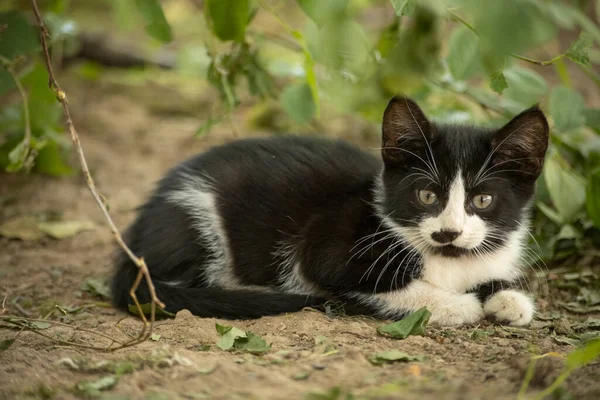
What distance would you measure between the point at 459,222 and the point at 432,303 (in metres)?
0.41

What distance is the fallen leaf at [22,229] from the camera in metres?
4.13

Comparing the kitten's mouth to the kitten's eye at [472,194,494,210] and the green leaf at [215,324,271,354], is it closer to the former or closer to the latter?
the kitten's eye at [472,194,494,210]

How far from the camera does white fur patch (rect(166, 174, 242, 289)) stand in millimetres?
3281

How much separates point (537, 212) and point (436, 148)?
1413mm

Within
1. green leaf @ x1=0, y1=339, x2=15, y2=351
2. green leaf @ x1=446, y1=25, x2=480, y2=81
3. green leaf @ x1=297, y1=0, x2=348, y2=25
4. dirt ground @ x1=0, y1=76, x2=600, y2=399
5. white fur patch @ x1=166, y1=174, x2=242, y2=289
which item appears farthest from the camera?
white fur patch @ x1=166, y1=174, x2=242, y2=289

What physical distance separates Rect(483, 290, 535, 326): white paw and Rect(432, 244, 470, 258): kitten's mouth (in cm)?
25

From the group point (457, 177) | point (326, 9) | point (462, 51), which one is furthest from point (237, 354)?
point (462, 51)

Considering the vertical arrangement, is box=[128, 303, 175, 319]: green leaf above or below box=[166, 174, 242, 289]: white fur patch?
below

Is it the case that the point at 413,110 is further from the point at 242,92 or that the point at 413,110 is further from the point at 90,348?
the point at 242,92

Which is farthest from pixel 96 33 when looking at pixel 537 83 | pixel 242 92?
pixel 537 83

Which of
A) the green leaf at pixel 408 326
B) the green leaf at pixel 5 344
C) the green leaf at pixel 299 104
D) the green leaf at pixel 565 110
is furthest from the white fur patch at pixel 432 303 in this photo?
the green leaf at pixel 5 344

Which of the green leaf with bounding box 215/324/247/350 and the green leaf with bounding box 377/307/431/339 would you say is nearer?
the green leaf with bounding box 215/324/247/350

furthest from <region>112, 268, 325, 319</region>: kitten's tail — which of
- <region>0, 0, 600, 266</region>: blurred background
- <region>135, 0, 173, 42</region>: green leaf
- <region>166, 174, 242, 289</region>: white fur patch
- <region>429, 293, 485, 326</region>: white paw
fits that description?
<region>135, 0, 173, 42</region>: green leaf

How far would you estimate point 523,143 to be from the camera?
2812 millimetres
